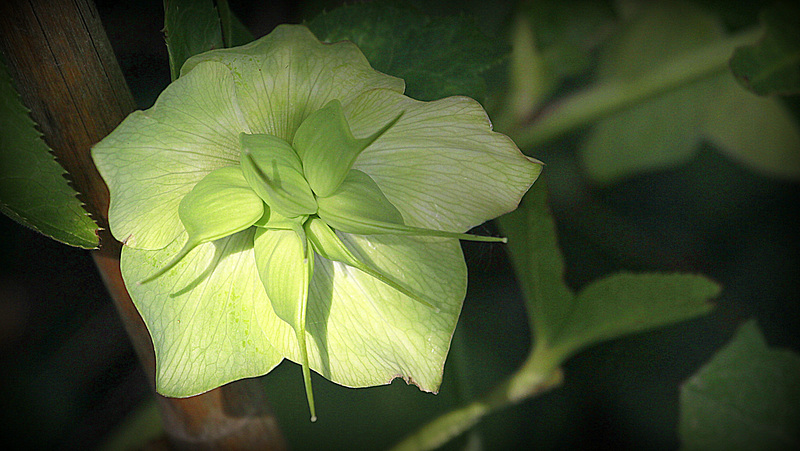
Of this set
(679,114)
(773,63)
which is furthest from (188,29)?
(679,114)

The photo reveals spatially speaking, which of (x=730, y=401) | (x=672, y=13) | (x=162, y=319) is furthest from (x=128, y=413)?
(x=672, y=13)

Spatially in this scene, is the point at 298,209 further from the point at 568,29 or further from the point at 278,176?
the point at 568,29

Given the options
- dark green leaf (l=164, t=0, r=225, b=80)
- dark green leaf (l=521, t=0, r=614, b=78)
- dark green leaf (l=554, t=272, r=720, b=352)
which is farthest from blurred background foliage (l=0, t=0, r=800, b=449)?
dark green leaf (l=164, t=0, r=225, b=80)

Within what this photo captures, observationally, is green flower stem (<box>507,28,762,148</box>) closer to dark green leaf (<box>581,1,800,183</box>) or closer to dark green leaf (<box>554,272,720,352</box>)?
dark green leaf (<box>581,1,800,183</box>)

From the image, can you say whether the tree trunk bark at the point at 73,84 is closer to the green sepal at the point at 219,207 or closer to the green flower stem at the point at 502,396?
the green sepal at the point at 219,207

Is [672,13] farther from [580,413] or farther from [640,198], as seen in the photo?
[580,413]

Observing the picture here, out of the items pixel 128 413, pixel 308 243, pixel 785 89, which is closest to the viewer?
pixel 308 243
